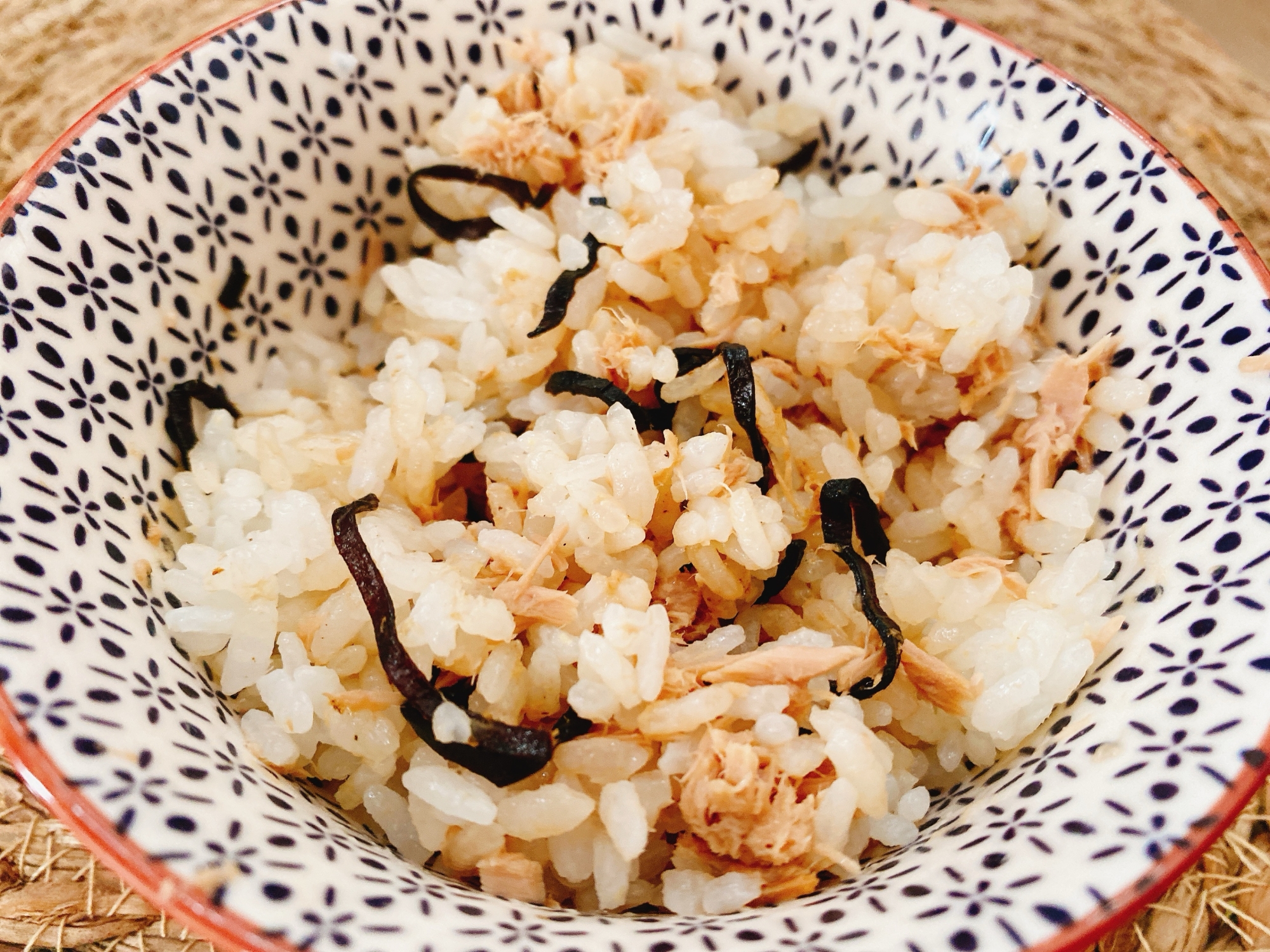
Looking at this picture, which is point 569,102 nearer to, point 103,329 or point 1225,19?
point 103,329

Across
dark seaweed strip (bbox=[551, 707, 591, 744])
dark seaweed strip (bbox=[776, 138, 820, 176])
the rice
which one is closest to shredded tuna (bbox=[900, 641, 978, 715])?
the rice

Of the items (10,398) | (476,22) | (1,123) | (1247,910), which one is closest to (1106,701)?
(1247,910)

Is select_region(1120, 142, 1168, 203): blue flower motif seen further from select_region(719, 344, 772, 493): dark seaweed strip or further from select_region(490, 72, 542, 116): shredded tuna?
select_region(490, 72, 542, 116): shredded tuna

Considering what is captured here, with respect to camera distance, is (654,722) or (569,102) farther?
(569,102)

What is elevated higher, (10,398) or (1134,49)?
(1134,49)

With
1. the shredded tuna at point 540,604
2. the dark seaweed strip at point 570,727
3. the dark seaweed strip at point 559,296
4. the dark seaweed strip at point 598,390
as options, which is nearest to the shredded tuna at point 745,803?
the dark seaweed strip at point 570,727

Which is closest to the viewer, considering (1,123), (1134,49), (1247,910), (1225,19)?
(1247,910)

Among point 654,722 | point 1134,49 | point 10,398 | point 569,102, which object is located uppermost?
point 1134,49
